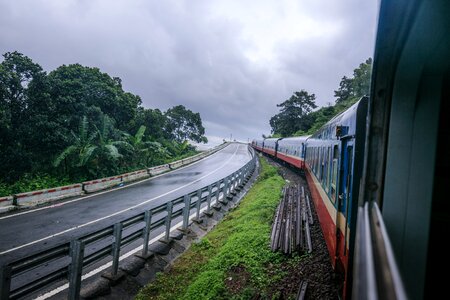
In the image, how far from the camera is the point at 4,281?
356 centimetres

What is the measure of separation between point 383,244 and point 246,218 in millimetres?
9004

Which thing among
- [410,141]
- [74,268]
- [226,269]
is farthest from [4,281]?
[410,141]

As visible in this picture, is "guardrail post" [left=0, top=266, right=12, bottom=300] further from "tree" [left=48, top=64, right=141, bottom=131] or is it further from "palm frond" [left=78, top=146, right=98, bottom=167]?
"tree" [left=48, top=64, right=141, bottom=131]

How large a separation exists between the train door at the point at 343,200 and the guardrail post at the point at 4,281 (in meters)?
4.79

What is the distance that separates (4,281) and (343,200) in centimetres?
Result: 529

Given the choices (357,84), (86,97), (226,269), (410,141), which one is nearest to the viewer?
(410,141)

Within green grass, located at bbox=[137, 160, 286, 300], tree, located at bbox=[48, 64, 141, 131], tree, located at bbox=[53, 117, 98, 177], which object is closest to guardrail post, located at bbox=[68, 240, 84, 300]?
green grass, located at bbox=[137, 160, 286, 300]

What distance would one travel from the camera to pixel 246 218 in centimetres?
988

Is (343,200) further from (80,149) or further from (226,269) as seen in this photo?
(80,149)

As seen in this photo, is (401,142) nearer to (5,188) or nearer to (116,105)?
(5,188)

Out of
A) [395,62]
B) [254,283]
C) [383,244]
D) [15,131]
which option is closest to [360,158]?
[395,62]

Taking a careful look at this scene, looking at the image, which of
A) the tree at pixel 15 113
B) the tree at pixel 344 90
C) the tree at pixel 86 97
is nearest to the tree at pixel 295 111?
the tree at pixel 344 90

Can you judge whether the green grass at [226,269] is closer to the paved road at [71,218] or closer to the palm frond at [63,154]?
the paved road at [71,218]

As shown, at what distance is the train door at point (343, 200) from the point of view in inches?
187
